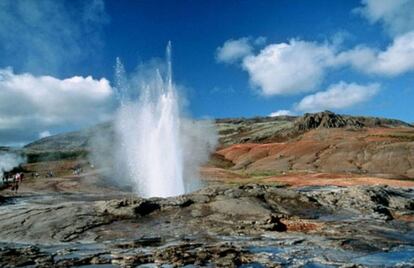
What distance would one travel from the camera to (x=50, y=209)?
63.2ft

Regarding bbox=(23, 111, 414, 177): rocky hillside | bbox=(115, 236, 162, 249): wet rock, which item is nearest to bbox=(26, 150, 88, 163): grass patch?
bbox=(23, 111, 414, 177): rocky hillside

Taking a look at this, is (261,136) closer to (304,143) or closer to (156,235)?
(304,143)

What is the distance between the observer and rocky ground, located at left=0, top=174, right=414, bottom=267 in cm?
1240

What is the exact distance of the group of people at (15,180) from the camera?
4491 cm

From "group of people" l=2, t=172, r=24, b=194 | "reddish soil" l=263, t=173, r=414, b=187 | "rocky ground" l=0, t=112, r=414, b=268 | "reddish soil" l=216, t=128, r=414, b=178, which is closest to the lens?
"rocky ground" l=0, t=112, r=414, b=268

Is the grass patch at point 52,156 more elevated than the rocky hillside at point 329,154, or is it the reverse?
the grass patch at point 52,156

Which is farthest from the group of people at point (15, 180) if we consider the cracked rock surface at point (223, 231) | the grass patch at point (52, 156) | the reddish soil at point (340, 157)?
the grass patch at point (52, 156)

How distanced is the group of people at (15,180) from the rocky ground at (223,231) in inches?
1073

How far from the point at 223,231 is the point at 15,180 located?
117ft

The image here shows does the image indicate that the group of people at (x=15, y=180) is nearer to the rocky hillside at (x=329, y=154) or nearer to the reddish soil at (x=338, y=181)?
the reddish soil at (x=338, y=181)

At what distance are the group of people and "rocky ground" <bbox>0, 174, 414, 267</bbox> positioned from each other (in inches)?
1073

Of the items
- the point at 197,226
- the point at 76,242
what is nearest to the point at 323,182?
the point at 197,226

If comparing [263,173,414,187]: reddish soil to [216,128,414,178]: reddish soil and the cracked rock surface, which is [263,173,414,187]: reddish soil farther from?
the cracked rock surface

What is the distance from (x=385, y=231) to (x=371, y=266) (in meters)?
5.43
